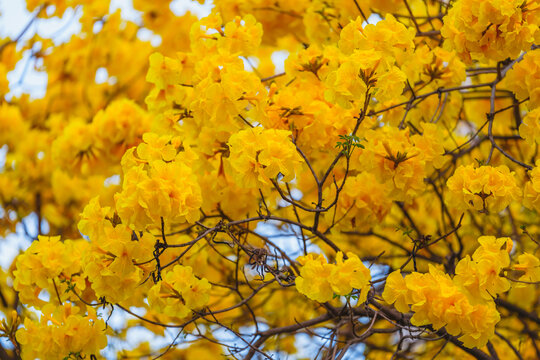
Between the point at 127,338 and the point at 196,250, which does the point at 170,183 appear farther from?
the point at 127,338

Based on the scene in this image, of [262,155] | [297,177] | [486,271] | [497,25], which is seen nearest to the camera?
[486,271]

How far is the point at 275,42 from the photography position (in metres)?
3.76

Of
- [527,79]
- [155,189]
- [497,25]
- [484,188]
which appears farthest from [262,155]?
[527,79]

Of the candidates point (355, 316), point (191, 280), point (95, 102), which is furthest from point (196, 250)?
point (95, 102)

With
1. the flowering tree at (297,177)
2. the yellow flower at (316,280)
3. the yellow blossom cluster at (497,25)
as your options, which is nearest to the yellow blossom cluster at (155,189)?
the flowering tree at (297,177)

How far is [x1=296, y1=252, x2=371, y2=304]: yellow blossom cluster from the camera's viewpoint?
2088 mm

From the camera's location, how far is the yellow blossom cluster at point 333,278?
2.09 m

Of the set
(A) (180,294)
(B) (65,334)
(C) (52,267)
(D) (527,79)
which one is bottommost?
(B) (65,334)

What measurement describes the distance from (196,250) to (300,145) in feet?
2.16

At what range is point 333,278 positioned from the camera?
2.09 meters

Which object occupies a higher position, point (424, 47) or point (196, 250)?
point (424, 47)

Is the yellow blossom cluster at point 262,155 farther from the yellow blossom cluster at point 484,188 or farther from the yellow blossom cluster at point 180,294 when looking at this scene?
the yellow blossom cluster at point 484,188

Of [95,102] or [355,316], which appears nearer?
[355,316]

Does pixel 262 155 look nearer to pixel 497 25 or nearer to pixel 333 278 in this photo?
pixel 333 278
